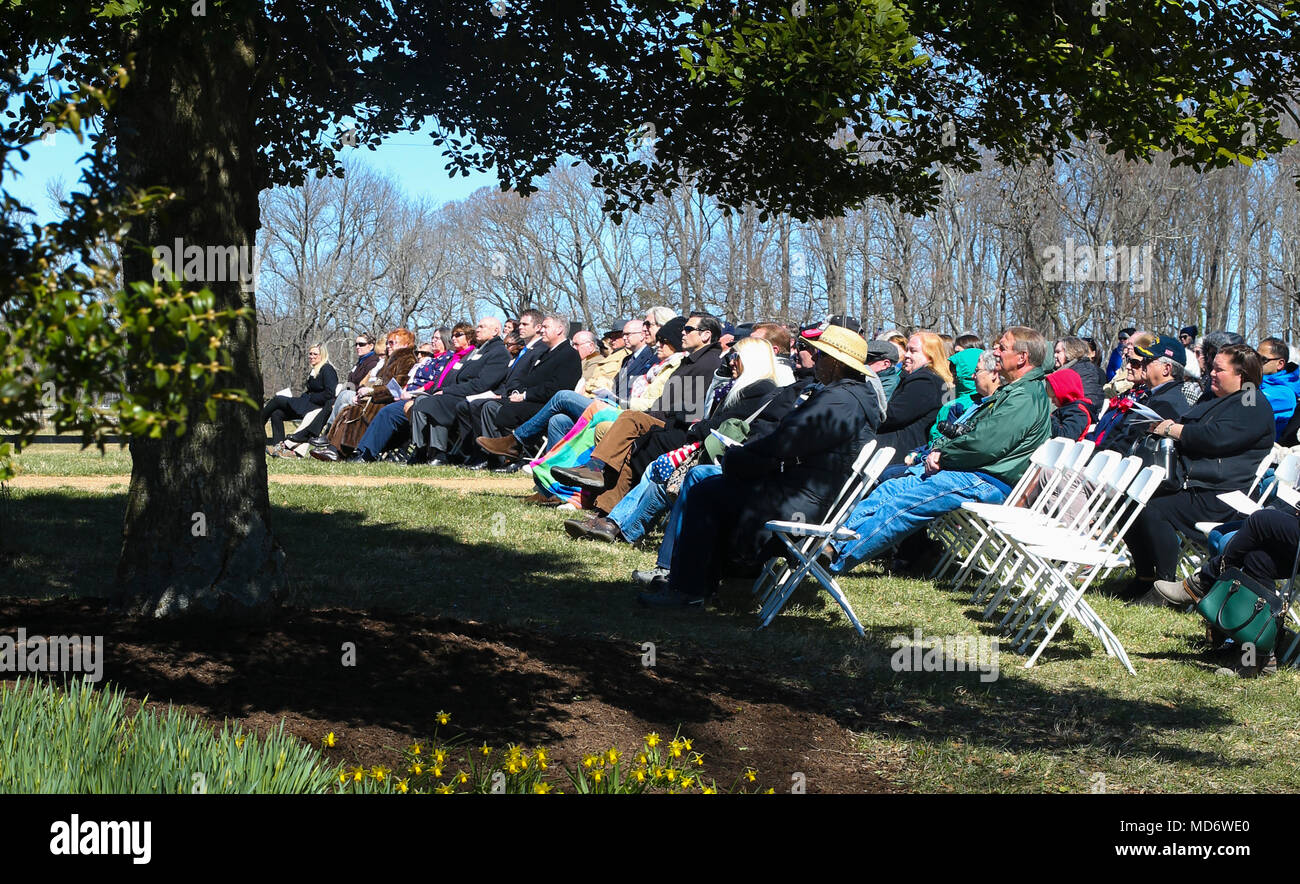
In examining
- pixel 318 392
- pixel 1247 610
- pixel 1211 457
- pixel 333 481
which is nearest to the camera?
pixel 1247 610

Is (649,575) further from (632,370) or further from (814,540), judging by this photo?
(632,370)

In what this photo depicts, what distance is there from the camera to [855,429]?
26.1 feet

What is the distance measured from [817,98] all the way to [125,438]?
4157 millimetres

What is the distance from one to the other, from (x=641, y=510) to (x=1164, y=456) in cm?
398

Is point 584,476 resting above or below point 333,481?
above

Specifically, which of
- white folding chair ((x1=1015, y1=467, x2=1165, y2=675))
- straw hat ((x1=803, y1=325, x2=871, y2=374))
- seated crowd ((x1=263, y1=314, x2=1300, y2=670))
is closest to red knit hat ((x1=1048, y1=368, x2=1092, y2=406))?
seated crowd ((x1=263, y1=314, x2=1300, y2=670))

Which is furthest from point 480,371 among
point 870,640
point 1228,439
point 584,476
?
point 870,640

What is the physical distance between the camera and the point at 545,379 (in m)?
15.3

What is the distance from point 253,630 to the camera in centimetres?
568

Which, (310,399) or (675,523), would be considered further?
(310,399)

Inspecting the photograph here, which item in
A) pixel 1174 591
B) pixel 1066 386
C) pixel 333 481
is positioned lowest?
pixel 1174 591

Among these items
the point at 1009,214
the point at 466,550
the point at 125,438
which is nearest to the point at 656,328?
the point at 466,550

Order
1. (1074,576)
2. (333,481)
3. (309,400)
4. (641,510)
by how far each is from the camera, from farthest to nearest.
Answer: (309,400) → (333,481) → (641,510) → (1074,576)

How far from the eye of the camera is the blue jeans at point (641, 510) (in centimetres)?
1012
